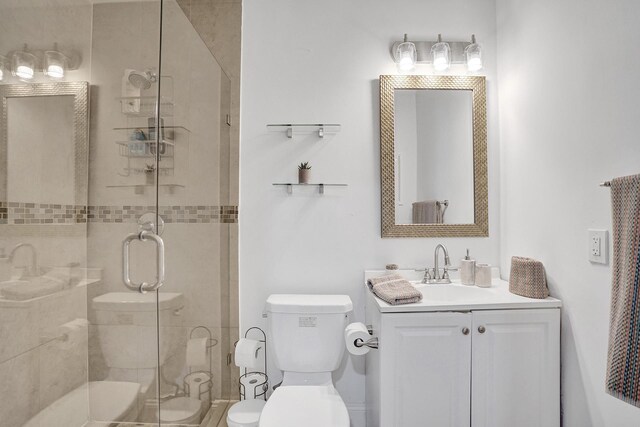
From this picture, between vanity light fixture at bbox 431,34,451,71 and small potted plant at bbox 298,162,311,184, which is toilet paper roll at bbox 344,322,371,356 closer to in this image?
small potted plant at bbox 298,162,311,184

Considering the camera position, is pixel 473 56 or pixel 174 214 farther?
pixel 473 56

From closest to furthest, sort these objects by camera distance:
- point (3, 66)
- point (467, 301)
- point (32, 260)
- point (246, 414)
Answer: point (3, 66), point (32, 260), point (467, 301), point (246, 414)

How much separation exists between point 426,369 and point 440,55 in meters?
1.64

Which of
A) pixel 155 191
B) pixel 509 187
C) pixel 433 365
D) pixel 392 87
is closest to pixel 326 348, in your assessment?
pixel 433 365

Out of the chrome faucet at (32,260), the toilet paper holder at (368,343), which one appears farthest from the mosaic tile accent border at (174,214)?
the toilet paper holder at (368,343)

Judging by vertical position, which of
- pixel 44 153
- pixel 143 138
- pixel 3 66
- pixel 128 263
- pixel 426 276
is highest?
pixel 3 66

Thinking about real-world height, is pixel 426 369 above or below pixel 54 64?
below

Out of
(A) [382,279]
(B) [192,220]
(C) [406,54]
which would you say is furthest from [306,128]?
(A) [382,279]

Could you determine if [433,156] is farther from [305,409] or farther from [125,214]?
[125,214]

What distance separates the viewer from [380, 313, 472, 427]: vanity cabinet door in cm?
147

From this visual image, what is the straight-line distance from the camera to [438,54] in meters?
1.94

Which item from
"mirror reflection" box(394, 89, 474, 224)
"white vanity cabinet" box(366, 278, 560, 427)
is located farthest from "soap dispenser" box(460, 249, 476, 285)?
"white vanity cabinet" box(366, 278, 560, 427)

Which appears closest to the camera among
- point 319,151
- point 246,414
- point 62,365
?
point 62,365

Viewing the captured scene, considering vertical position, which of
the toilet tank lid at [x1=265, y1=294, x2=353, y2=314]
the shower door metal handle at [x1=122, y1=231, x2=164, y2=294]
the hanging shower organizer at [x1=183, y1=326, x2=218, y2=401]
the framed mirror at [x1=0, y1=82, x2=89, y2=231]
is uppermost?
the framed mirror at [x1=0, y1=82, x2=89, y2=231]
